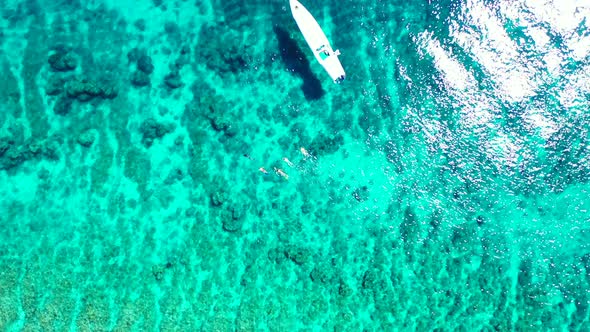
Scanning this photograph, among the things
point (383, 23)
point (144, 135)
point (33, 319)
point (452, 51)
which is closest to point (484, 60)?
point (452, 51)

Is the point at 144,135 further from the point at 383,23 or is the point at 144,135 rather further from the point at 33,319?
the point at 383,23

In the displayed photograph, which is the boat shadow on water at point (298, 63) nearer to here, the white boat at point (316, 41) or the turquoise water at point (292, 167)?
the turquoise water at point (292, 167)

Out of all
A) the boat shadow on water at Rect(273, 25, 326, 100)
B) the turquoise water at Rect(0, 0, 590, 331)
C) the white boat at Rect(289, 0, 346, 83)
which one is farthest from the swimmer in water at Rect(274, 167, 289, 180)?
the white boat at Rect(289, 0, 346, 83)

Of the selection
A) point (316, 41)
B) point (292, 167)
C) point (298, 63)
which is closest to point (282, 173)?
point (292, 167)

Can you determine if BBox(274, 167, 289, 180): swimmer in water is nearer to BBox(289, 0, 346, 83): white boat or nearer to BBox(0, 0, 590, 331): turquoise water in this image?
BBox(0, 0, 590, 331): turquoise water

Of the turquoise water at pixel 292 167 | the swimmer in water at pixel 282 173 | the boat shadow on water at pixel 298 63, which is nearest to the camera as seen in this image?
the turquoise water at pixel 292 167

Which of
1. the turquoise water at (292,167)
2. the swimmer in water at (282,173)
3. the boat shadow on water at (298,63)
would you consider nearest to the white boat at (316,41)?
the turquoise water at (292,167)
